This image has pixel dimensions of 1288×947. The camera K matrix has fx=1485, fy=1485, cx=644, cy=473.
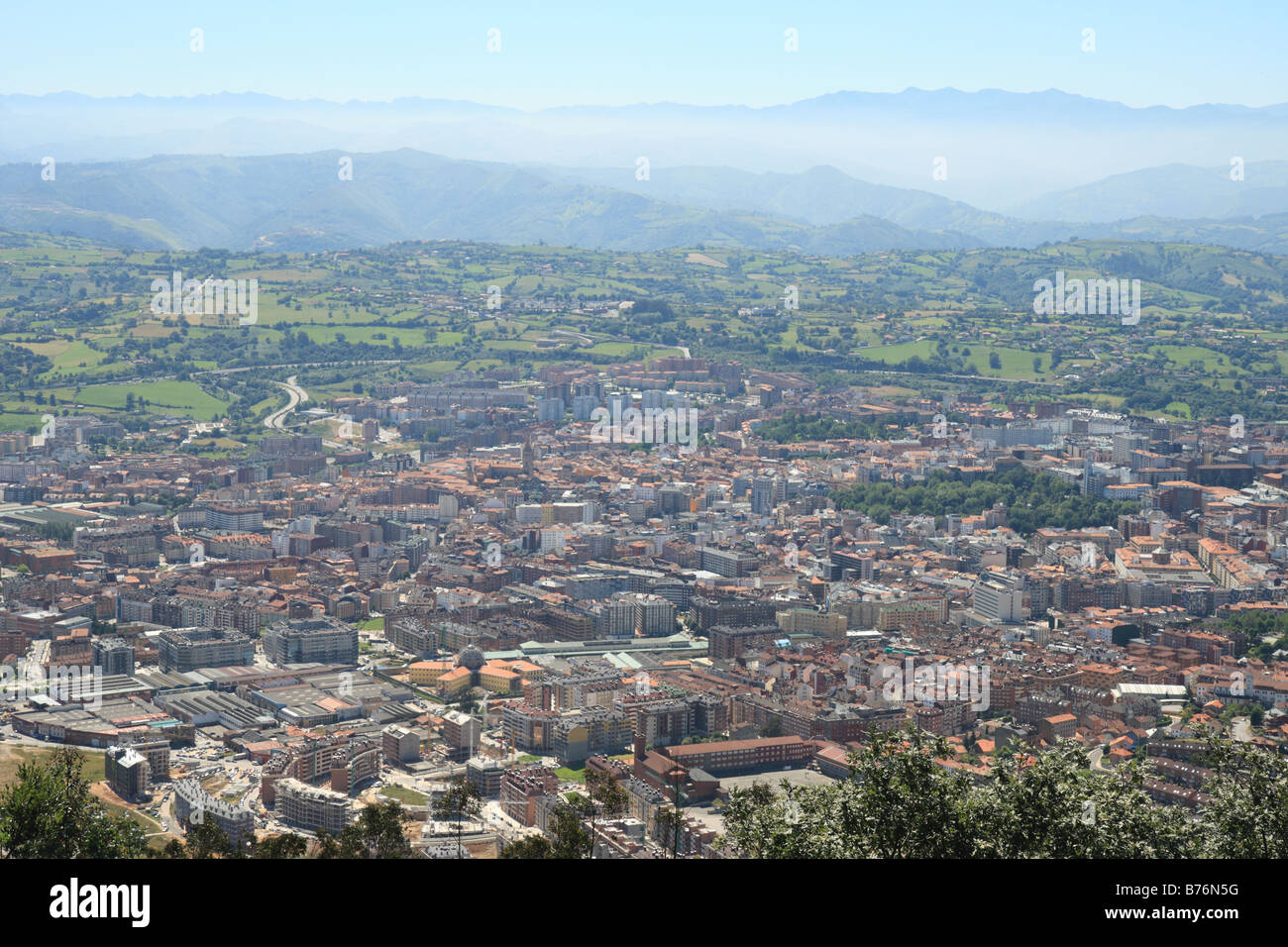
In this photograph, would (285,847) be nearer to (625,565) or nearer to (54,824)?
(54,824)

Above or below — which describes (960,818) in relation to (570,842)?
above

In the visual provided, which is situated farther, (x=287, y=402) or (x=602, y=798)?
(x=287, y=402)

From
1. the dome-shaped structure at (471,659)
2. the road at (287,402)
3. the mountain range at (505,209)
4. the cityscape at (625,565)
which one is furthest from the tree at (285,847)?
the mountain range at (505,209)

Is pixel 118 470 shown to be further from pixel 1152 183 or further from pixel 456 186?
pixel 1152 183

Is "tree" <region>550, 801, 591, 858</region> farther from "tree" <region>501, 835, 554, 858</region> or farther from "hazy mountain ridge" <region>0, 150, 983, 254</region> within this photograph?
"hazy mountain ridge" <region>0, 150, 983, 254</region>

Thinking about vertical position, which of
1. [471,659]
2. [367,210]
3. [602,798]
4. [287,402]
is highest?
[367,210]

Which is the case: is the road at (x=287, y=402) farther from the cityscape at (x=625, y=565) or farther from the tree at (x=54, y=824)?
the tree at (x=54, y=824)

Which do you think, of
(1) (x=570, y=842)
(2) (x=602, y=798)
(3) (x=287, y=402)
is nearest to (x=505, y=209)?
(3) (x=287, y=402)
